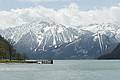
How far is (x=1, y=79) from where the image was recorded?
101 meters

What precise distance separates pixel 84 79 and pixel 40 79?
11.3 m

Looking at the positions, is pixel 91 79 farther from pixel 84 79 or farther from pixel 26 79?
pixel 26 79

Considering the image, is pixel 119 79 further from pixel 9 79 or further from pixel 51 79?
pixel 9 79

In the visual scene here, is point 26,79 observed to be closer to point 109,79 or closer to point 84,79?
point 84,79

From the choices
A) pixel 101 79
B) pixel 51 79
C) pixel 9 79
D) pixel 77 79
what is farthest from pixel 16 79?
pixel 101 79

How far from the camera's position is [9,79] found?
101 meters

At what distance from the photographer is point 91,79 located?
9975 centimetres

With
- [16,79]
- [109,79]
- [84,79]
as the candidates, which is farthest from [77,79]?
[16,79]

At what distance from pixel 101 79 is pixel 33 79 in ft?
57.9

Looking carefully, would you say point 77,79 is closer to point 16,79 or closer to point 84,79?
point 84,79

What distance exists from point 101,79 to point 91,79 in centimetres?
Answer: 333

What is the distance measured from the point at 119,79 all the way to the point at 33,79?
73.1 ft

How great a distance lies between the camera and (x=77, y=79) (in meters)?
99.6

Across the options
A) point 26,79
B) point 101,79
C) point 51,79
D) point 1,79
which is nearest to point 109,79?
point 101,79
